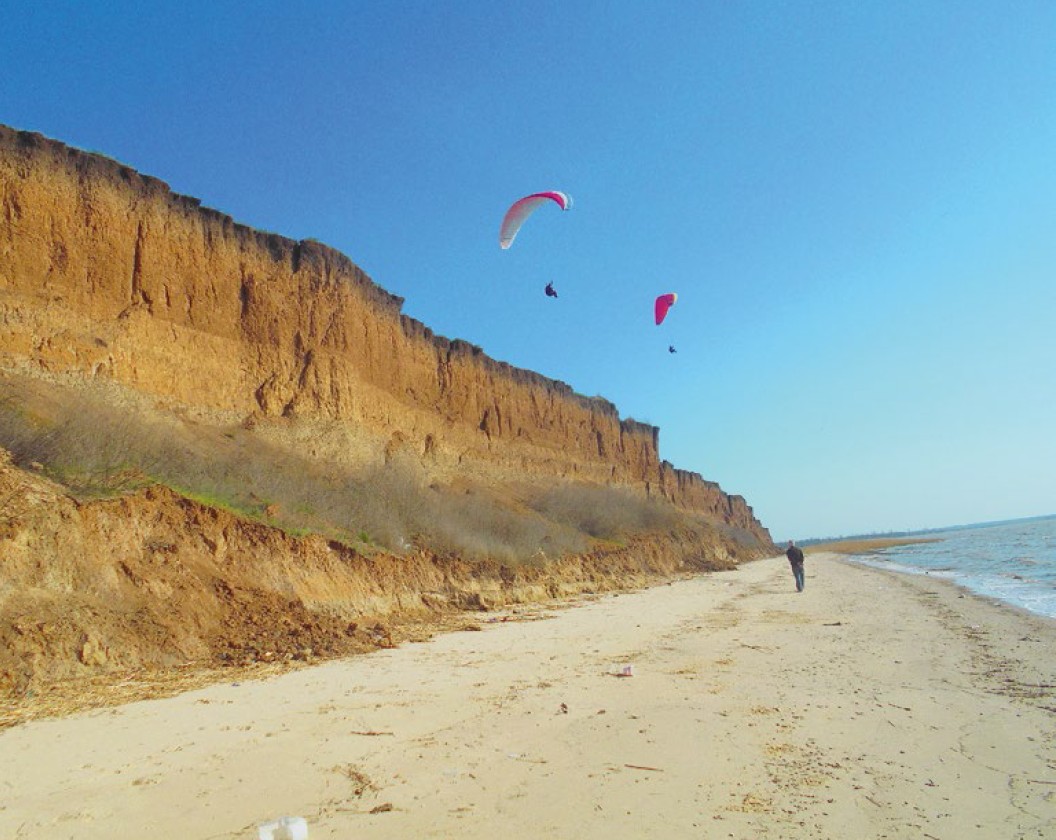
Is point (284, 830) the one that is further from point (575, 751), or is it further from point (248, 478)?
point (248, 478)

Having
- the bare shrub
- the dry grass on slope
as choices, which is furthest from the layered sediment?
the bare shrub

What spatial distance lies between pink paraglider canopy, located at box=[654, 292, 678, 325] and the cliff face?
1184cm

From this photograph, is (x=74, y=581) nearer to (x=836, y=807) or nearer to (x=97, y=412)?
(x=97, y=412)

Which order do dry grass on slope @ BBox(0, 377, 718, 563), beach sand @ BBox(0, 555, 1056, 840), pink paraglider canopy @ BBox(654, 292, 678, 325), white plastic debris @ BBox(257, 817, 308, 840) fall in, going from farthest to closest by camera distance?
pink paraglider canopy @ BBox(654, 292, 678, 325) < dry grass on slope @ BBox(0, 377, 718, 563) < beach sand @ BBox(0, 555, 1056, 840) < white plastic debris @ BBox(257, 817, 308, 840)

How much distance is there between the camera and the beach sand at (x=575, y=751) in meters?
3.57

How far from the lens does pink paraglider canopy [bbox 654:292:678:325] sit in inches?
925

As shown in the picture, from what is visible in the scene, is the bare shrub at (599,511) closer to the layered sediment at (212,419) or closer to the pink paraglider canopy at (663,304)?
the layered sediment at (212,419)

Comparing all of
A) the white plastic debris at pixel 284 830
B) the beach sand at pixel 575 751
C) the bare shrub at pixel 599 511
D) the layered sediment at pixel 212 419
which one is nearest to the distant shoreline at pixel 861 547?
the bare shrub at pixel 599 511

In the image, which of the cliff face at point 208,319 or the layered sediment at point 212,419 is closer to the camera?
the layered sediment at point 212,419

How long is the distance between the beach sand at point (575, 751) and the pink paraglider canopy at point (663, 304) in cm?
1637

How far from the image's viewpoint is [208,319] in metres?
19.7

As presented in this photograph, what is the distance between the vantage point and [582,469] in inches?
1688

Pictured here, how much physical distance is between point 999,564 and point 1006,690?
26.7 meters

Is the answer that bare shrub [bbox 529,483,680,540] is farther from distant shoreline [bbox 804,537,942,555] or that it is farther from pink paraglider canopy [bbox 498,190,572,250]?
distant shoreline [bbox 804,537,942,555]
